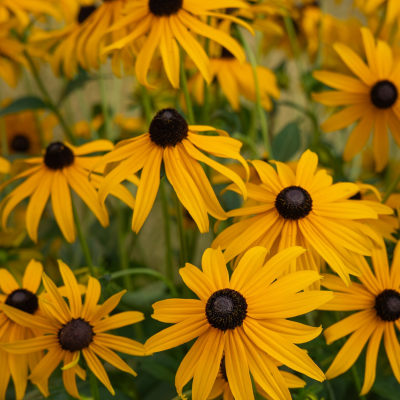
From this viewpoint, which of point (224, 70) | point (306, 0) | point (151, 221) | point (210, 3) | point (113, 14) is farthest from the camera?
point (151, 221)

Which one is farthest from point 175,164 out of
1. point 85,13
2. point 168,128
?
point 85,13

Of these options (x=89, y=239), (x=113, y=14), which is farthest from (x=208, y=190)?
(x=89, y=239)

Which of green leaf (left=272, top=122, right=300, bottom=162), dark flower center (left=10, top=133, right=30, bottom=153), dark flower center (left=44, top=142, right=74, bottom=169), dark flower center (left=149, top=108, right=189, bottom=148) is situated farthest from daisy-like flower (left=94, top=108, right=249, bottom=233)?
dark flower center (left=10, top=133, right=30, bottom=153)

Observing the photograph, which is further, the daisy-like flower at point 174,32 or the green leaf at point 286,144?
the green leaf at point 286,144

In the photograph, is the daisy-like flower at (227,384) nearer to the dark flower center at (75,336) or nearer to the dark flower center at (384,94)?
the dark flower center at (75,336)

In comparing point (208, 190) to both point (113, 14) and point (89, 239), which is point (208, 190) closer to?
point (113, 14)

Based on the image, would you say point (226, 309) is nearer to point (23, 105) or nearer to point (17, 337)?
point (17, 337)

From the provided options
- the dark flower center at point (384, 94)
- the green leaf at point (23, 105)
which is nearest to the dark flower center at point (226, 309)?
the dark flower center at point (384, 94)
